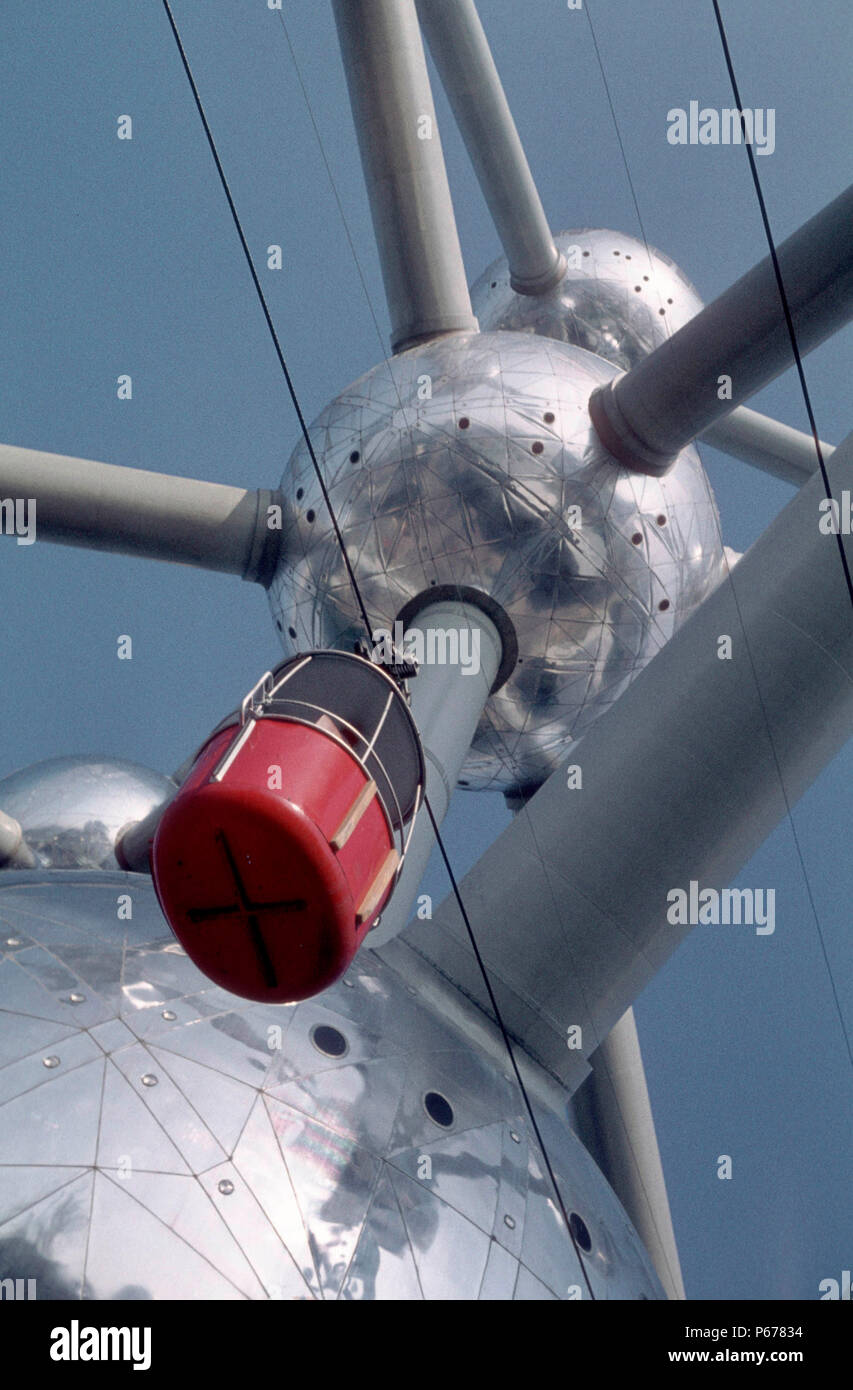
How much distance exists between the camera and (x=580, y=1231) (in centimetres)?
530

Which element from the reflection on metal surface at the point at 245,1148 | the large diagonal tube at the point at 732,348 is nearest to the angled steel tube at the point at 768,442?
the large diagonal tube at the point at 732,348

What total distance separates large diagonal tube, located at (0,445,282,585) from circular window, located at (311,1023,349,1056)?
536 cm

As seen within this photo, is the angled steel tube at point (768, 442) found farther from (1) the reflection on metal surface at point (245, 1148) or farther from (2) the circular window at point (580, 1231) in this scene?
(2) the circular window at point (580, 1231)

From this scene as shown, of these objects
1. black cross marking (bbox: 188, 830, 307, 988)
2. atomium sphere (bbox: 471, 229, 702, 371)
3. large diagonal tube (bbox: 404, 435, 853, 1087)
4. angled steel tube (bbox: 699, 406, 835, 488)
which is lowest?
black cross marking (bbox: 188, 830, 307, 988)

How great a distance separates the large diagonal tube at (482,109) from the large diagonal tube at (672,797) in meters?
7.00

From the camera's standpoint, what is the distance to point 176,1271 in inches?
165

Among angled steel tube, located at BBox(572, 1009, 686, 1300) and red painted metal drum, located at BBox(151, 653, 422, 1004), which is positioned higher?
red painted metal drum, located at BBox(151, 653, 422, 1004)

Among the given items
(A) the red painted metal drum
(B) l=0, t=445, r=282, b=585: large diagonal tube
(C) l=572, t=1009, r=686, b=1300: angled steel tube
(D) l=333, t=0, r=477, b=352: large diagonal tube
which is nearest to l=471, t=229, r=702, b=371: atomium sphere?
(D) l=333, t=0, r=477, b=352: large diagonal tube

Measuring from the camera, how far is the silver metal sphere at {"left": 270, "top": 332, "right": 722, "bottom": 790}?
909 centimetres

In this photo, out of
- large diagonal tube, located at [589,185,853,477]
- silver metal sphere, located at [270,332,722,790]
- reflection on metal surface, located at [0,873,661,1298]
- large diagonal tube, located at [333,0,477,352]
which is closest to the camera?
reflection on metal surface, located at [0,873,661,1298]

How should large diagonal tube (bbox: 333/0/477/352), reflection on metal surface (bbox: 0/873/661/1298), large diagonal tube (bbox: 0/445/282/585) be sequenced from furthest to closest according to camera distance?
large diagonal tube (bbox: 333/0/477/352), large diagonal tube (bbox: 0/445/282/585), reflection on metal surface (bbox: 0/873/661/1298)

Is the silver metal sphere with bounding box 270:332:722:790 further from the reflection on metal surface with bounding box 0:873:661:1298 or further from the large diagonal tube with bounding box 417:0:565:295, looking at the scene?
the reflection on metal surface with bounding box 0:873:661:1298

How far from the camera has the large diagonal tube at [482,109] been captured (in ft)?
37.7
